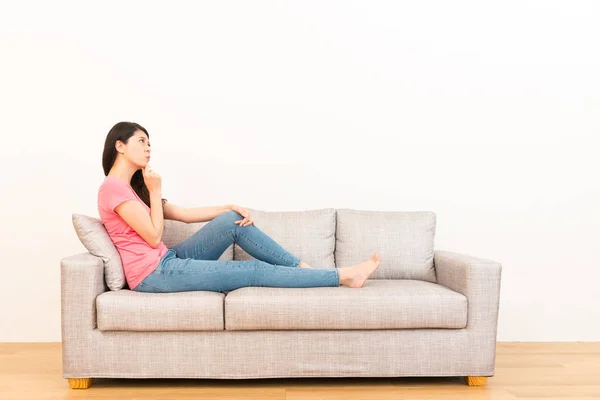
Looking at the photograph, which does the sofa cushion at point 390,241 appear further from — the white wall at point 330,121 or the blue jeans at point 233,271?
the blue jeans at point 233,271

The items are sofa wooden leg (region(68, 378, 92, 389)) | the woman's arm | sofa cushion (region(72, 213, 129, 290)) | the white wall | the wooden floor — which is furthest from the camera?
the white wall

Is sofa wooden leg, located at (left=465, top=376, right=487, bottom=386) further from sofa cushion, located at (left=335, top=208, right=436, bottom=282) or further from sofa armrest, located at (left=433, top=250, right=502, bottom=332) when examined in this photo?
sofa cushion, located at (left=335, top=208, right=436, bottom=282)

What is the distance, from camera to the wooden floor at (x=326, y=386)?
2629mm

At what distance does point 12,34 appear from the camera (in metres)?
3.72

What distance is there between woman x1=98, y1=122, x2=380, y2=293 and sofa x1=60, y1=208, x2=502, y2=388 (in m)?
0.08

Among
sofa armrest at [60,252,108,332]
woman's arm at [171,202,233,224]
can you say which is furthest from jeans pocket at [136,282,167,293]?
woman's arm at [171,202,233,224]

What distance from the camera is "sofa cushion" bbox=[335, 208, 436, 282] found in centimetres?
338

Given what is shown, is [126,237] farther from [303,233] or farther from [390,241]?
[390,241]

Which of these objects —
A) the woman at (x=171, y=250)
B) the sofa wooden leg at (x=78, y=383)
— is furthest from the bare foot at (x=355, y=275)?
the sofa wooden leg at (x=78, y=383)

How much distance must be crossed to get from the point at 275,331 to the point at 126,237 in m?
0.84

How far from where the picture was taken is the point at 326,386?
2.79 meters

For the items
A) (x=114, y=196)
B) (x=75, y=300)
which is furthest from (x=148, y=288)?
(x=114, y=196)

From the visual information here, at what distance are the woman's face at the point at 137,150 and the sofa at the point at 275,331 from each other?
505 millimetres

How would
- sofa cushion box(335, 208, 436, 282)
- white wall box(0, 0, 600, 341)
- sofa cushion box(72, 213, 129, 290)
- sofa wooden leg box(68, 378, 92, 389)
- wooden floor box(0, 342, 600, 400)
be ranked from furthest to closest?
white wall box(0, 0, 600, 341), sofa cushion box(335, 208, 436, 282), sofa cushion box(72, 213, 129, 290), sofa wooden leg box(68, 378, 92, 389), wooden floor box(0, 342, 600, 400)
